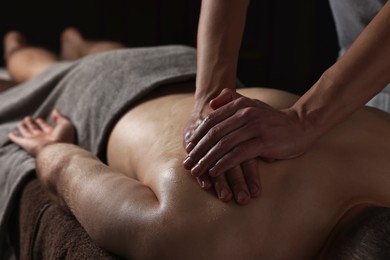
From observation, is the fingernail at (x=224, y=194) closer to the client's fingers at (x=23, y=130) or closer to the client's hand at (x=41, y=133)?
the client's hand at (x=41, y=133)

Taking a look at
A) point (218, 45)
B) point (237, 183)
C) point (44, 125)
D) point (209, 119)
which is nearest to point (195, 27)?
point (44, 125)

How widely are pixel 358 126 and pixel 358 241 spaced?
26 cm

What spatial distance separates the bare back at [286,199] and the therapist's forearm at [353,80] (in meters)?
0.04

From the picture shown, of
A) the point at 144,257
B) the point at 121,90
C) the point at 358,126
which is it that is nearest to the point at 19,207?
the point at 121,90

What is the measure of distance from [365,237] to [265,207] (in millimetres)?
151

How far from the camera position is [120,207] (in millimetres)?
1023

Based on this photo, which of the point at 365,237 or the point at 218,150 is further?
the point at 218,150

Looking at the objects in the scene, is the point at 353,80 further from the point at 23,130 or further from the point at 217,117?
the point at 23,130

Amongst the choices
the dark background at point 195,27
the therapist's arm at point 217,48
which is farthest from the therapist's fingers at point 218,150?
the dark background at point 195,27

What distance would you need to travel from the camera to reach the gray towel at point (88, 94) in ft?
4.96

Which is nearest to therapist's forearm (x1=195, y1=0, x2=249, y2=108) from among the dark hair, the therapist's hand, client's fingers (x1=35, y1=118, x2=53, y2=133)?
the therapist's hand

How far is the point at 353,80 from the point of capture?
3.47ft

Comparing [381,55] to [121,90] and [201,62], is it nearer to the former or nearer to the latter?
[201,62]

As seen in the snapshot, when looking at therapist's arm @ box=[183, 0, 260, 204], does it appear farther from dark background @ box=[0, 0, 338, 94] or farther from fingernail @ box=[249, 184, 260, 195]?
dark background @ box=[0, 0, 338, 94]
